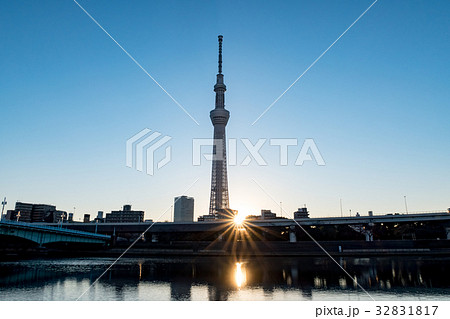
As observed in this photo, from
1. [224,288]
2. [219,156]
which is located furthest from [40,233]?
[219,156]

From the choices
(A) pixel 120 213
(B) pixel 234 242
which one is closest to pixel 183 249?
(B) pixel 234 242

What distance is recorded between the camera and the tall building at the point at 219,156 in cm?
11394

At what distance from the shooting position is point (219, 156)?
399 feet

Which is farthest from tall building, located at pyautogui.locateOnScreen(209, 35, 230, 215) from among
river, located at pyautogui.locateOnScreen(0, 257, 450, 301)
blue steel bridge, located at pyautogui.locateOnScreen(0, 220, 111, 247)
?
river, located at pyautogui.locateOnScreen(0, 257, 450, 301)

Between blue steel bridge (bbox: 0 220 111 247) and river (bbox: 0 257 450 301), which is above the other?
blue steel bridge (bbox: 0 220 111 247)

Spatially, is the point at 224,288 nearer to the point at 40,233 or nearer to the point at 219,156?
the point at 40,233

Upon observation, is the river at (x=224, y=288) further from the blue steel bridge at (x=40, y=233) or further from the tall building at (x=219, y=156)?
the tall building at (x=219, y=156)

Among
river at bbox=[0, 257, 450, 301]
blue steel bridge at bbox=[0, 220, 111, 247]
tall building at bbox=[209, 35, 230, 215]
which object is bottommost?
river at bbox=[0, 257, 450, 301]

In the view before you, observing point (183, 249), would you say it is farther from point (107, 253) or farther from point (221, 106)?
point (221, 106)

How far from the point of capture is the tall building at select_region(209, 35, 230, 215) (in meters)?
114

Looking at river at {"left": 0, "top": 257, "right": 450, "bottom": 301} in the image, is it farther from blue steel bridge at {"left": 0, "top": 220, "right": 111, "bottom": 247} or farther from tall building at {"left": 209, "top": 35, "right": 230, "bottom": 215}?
tall building at {"left": 209, "top": 35, "right": 230, "bottom": 215}

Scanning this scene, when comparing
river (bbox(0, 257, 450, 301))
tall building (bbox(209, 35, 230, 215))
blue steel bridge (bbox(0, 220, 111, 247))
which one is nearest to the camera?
river (bbox(0, 257, 450, 301))

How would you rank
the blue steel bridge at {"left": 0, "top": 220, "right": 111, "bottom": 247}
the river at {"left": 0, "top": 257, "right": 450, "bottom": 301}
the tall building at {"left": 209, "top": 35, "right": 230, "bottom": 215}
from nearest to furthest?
the river at {"left": 0, "top": 257, "right": 450, "bottom": 301}, the blue steel bridge at {"left": 0, "top": 220, "right": 111, "bottom": 247}, the tall building at {"left": 209, "top": 35, "right": 230, "bottom": 215}
